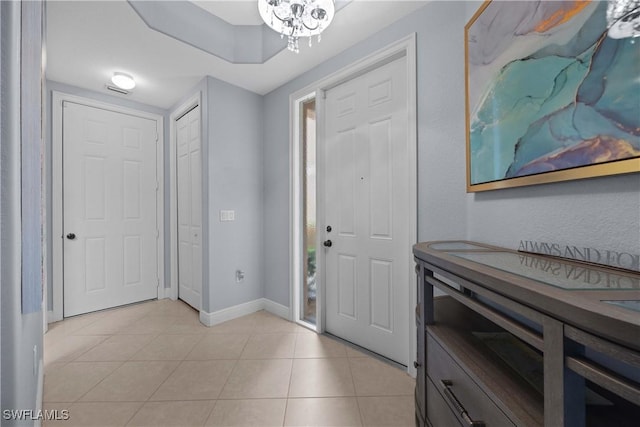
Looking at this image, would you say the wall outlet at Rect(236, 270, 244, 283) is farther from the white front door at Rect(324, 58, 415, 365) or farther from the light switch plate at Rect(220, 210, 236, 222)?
the white front door at Rect(324, 58, 415, 365)

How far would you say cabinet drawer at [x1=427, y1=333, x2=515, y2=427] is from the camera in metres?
0.67

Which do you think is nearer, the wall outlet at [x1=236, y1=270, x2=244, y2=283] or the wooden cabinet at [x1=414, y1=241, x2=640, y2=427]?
the wooden cabinet at [x1=414, y1=241, x2=640, y2=427]

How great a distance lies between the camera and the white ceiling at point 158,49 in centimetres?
179

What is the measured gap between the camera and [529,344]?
63 cm

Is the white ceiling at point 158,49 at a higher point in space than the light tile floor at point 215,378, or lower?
higher

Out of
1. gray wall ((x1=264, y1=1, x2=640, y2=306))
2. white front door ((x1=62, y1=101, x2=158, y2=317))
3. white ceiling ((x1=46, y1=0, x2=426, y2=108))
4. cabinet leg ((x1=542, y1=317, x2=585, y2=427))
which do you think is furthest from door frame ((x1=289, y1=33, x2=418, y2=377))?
white front door ((x1=62, y1=101, x2=158, y2=317))

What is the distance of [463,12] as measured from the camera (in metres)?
1.54

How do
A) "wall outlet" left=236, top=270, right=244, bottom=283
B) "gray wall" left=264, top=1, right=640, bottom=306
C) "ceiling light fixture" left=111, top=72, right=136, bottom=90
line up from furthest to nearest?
"wall outlet" left=236, top=270, right=244, bottom=283 → "ceiling light fixture" left=111, top=72, right=136, bottom=90 → "gray wall" left=264, top=1, right=640, bottom=306

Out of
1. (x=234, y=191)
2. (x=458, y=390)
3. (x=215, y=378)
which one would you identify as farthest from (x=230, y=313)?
(x=458, y=390)

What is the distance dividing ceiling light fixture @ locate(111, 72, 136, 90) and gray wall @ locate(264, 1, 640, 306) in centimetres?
164

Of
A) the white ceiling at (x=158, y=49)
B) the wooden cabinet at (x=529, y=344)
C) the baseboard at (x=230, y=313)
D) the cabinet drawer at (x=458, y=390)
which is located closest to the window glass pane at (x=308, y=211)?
the white ceiling at (x=158, y=49)

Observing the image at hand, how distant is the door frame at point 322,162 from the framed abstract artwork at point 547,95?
1.28ft

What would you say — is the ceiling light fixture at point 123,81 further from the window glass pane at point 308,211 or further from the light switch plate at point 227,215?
the window glass pane at point 308,211

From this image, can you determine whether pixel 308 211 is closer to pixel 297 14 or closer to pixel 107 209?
pixel 297 14
